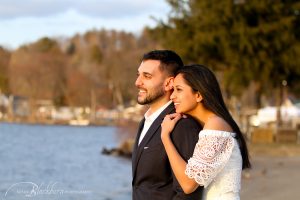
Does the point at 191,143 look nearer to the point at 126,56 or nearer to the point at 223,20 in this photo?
the point at 223,20

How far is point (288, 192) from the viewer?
15250 millimetres

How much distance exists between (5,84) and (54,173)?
11358 cm

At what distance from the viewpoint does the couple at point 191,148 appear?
14.4 feet

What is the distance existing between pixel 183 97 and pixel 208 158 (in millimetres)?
429

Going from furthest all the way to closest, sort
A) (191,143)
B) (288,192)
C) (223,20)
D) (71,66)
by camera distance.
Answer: (71,66), (223,20), (288,192), (191,143)

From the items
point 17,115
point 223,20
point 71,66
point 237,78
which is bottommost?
point 17,115

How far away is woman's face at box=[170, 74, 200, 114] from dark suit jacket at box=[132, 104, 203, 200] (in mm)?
68

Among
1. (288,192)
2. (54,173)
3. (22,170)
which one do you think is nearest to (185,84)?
(288,192)

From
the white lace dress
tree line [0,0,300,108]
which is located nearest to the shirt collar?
the white lace dress

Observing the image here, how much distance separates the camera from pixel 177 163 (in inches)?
174

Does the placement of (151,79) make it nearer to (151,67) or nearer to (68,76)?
(151,67)

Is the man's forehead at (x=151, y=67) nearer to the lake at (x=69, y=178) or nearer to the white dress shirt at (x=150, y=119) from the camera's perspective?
the white dress shirt at (x=150, y=119)

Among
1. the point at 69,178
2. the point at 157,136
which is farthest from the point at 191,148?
the point at 69,178

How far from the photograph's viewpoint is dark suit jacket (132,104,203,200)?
4.59 m
